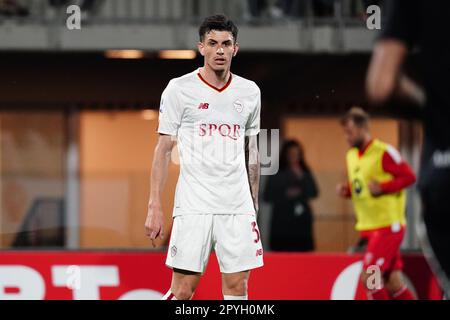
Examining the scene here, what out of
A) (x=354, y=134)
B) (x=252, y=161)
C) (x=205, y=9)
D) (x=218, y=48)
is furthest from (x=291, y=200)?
(x=218, y=48)

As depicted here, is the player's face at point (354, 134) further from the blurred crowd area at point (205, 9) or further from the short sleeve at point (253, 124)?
the short sleeve at point (253, 124)

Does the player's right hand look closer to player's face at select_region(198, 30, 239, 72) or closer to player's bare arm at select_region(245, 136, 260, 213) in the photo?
player's bare arm at select_region(245, 136, 260, 213)

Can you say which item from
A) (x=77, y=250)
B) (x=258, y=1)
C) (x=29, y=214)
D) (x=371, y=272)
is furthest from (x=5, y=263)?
(x=258, y=1)

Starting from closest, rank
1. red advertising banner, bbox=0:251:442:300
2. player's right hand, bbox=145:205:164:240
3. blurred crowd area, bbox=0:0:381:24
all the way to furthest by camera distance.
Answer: player's right hand, bbox=145:205:164:240 → red advertising banner, bbox=0:251:442:300 → blurred crowd area, bbox=0:0:381:24

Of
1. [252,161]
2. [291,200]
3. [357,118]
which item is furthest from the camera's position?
[291,200]

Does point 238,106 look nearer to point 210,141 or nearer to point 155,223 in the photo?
point 210,141

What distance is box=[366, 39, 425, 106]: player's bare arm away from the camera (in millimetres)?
3227

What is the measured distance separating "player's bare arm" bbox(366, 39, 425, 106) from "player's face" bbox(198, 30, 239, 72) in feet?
8.01

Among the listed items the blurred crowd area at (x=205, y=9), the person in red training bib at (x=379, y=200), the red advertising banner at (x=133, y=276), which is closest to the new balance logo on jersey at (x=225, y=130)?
the red advertising banner at (x=133, y=276)

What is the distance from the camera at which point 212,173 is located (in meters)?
5.81

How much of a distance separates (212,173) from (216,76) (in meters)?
0.51

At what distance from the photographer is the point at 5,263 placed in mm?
8422

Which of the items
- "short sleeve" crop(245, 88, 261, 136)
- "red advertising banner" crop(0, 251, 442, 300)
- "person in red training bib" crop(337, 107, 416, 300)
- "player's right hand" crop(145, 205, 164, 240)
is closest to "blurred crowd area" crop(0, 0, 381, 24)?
"person in red training bib" crop(337, 107, 416, 300)
